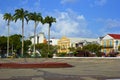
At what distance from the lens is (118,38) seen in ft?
379

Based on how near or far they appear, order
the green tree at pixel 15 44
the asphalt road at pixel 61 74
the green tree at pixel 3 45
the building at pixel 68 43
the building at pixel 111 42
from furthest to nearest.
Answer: the building at pixel 68 43
the green tree at pixel 15 44
the green tree at pixel 3 45
the building at pixel 111 42
the asphalt road at pixel 61 74

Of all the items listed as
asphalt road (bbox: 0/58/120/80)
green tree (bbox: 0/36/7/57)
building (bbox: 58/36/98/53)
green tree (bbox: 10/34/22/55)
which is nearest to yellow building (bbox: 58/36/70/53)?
building (bbox: 58/36/98/53)

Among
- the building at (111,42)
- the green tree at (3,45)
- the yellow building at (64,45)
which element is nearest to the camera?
the building at (111,42)

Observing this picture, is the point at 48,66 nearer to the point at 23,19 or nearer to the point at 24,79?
the point at 24,79

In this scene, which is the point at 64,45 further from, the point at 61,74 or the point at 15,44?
the point at 61,74

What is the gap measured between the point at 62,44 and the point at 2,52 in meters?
30.0

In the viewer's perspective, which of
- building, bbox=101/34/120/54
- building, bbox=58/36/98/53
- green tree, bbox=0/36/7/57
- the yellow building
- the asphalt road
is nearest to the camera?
the asphalt road

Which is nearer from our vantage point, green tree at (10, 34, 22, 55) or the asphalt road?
the asphalt road

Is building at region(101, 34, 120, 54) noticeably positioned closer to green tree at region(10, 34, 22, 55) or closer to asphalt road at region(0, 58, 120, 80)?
green tree at region(10, 34, 22, 55)

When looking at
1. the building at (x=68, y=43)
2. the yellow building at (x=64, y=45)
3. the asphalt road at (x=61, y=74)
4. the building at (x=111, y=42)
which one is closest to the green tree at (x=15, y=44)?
the yellow building at (x=64, y=45)

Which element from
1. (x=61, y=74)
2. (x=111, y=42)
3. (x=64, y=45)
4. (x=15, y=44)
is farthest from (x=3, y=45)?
(x=61, y=74)

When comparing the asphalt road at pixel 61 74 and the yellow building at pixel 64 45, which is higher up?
the yellow building at pixel 64 45

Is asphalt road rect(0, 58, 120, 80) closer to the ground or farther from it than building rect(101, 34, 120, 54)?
closer to the ground

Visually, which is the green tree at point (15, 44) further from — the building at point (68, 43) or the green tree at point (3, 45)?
the building at point (68, 43)
